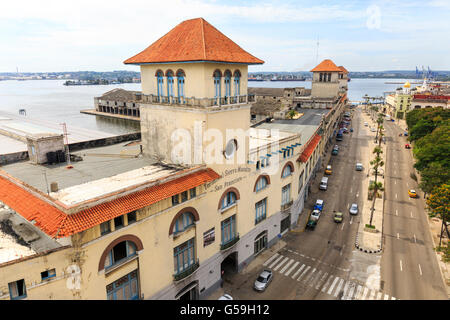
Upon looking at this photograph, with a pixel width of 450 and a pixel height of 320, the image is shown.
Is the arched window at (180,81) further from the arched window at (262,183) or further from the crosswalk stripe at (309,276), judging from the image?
the crosswalk stripe at (309,276)

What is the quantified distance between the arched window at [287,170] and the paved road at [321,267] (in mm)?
11052

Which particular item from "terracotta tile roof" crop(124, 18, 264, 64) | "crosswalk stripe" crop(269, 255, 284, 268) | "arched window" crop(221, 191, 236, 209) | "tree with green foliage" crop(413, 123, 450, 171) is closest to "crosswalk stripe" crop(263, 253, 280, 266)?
"crosswalk stripe" crop(269, 255, 284, 268)

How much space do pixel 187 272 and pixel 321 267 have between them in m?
21.8

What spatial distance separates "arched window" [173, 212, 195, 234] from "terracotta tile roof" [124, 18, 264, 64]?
51.8 feet

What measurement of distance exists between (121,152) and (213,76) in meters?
16.3

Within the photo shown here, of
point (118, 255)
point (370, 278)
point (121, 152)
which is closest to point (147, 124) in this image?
point (121, 152)

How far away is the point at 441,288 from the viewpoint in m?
38.2

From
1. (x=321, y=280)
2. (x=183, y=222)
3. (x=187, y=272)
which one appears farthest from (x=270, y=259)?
(x=183, y=222)

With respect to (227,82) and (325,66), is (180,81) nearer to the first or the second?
(227,82)

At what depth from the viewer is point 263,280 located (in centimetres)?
3816

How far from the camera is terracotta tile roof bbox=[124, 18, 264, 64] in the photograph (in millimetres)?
30130

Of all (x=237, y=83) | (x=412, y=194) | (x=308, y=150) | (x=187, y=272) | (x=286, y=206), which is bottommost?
(x=412, y=194)

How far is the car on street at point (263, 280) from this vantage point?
37406mm

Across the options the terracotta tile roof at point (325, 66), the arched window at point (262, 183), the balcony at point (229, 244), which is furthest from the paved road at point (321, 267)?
the terracotta tile roof at point (325, 66)
